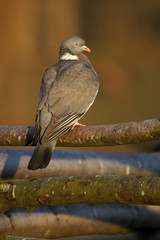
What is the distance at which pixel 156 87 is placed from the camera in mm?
7281

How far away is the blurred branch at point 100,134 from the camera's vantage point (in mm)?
2750

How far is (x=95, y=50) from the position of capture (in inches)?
279

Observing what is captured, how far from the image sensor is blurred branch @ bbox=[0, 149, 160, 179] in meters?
3.77

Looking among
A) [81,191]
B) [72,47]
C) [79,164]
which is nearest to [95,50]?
[72,47]

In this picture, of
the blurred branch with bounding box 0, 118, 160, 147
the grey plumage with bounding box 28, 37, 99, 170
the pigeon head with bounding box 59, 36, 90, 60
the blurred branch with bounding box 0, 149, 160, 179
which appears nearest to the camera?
the blurred branch with bounding box 0, 118, 160, 147

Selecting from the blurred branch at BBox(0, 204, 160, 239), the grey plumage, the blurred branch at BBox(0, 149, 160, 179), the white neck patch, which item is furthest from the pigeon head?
the blurred branch at BBox(0, 204, 160, 239)

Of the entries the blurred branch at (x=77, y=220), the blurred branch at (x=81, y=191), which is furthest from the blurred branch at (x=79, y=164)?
the blurred branch at (x=81, y=191)

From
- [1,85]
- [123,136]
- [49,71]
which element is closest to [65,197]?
[123,136]

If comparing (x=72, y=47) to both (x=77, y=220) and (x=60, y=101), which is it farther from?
(x=77, y=220)

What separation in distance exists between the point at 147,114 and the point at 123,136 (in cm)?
436

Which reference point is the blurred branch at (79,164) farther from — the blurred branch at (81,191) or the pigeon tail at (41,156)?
the blurred branch at (81,191)

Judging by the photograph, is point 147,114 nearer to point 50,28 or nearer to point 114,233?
point 50,28

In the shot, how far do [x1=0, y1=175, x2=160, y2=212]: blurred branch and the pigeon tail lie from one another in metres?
0.38

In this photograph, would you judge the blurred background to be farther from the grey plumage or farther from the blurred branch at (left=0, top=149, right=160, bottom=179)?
the grey plumage
